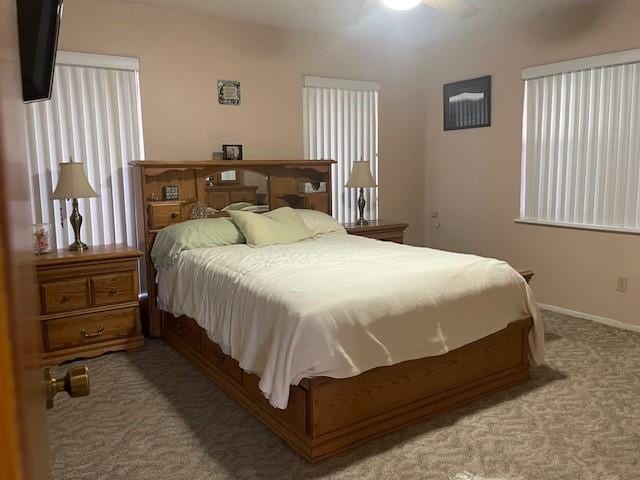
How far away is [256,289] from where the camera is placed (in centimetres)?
254

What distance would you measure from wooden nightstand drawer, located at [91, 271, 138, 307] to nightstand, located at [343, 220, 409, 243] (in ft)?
6.11

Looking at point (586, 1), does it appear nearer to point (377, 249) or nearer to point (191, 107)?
point (377, 249)

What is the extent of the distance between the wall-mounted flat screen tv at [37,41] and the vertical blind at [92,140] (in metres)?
2.58

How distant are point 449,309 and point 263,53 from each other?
3041 millimetres

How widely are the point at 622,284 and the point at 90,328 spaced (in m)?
3.92

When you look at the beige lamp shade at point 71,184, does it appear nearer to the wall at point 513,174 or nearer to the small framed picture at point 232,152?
the small framed picture at point 232,152

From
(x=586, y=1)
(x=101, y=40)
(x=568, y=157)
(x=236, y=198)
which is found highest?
(x=586, y=1)

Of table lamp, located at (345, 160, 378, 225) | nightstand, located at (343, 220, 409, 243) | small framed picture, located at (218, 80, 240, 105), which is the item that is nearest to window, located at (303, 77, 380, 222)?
table lamp, located at (345, 160, 378, 225)

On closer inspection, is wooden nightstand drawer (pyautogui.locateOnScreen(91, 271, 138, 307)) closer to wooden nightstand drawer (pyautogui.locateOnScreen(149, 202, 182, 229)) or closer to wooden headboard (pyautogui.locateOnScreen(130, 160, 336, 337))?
wooden headboard (pyautogui.locateOnScreen(130, 160, 336, 337))

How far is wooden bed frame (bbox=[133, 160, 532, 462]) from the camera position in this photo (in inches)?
89.6

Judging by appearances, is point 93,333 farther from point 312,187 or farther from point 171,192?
point 312,187

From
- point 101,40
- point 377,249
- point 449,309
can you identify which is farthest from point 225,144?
point 449,309

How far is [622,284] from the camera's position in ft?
13.2

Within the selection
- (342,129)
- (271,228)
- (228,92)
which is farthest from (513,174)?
(228,92)
